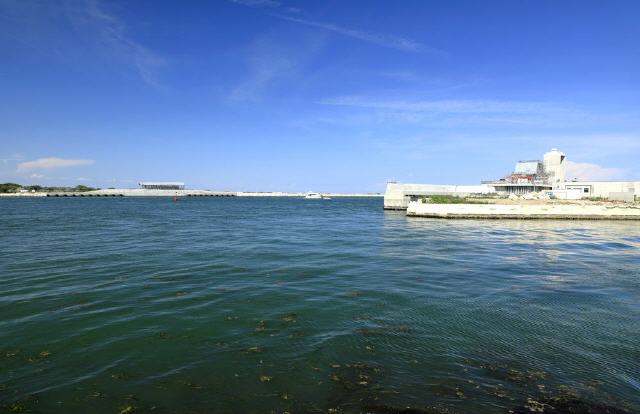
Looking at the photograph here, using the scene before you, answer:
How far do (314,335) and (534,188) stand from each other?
98272mm

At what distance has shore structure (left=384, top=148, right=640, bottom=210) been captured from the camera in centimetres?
7675

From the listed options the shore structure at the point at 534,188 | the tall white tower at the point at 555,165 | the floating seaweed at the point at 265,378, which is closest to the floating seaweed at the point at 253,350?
the floating seaweed at the point at 265,378

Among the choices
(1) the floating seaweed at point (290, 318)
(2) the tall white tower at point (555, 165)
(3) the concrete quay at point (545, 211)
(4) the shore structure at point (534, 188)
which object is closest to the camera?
(1) the floating seaweed at point (290, 318)

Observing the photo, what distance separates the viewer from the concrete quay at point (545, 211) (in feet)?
180

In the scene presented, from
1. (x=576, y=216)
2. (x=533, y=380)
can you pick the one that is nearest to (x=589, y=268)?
(x=533, y=380)

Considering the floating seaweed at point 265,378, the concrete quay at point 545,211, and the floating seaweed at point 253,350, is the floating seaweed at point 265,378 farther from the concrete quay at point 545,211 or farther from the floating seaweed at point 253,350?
the concrete quay at point 545,211

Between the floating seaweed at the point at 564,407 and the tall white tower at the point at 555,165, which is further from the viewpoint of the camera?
the tall white tower at the point at 555,165

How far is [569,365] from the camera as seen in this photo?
862 centimetres

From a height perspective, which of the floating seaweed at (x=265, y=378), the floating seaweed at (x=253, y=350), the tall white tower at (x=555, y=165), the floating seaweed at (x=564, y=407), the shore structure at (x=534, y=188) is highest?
the tall white tower at (x=555, y=165)

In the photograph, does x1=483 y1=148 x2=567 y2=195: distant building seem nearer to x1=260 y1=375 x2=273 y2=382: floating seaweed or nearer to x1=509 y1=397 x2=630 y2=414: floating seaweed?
x1=509 y1=397 x2=630 y2=414: floating seaweed

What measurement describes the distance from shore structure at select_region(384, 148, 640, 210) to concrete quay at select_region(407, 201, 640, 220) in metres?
17.9

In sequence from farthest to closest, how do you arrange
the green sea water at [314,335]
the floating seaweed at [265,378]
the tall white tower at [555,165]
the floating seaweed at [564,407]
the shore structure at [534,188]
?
1. the tall white tower at [555,165]
2. the shore structure at [534,188]
3. the floating seaweed at [265,378]
4. the green sea water at [314,335]
5. the floating seaweed at [564,407]

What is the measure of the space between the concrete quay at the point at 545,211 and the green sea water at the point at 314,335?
34.0m

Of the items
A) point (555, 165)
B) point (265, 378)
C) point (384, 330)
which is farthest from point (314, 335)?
point (555, 165)
